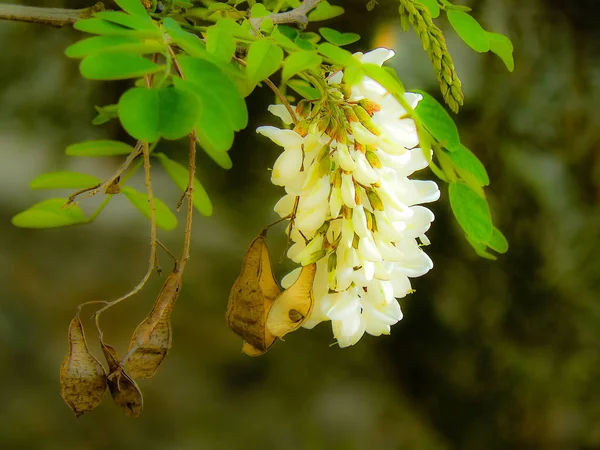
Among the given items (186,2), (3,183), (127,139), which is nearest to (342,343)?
(186,2)

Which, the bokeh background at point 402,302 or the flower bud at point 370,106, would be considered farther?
the bokeh background at point 402,302

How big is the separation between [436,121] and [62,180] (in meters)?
0.40

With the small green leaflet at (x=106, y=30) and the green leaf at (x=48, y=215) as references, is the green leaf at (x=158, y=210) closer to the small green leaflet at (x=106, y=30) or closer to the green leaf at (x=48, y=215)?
the green leaf at (x=48, y=215)

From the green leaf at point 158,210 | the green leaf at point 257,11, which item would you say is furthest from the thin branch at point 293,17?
the green leaf at point 158,210

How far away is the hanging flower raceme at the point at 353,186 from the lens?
0.42 meters

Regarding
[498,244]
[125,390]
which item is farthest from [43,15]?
[498,244]

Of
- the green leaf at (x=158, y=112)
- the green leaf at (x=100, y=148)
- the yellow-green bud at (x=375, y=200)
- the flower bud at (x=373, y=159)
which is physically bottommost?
the green leaf at (x=100, y=148)

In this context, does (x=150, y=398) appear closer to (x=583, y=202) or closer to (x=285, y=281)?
(x=285, y=281)

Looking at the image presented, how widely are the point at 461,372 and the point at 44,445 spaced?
29.7 inches

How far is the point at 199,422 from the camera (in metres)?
1.12

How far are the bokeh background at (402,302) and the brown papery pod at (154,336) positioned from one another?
2.02 ft

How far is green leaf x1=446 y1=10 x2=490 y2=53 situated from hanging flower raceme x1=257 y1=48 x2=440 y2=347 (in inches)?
4.4

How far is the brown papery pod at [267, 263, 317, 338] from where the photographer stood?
461mm

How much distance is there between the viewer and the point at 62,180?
65 centimetres
